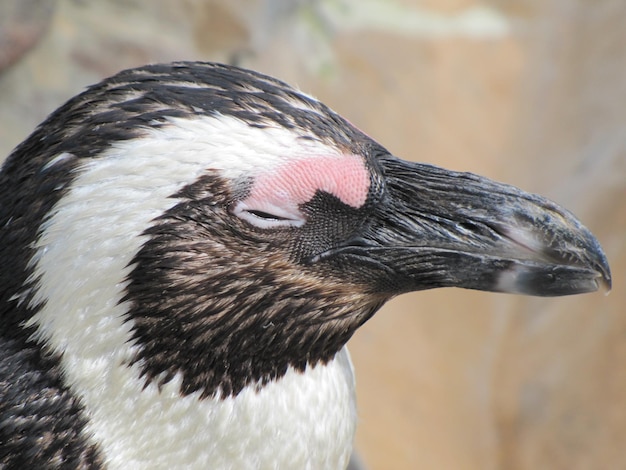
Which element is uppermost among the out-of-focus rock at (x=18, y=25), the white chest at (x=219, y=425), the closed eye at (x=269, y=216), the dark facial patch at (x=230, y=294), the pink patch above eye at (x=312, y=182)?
the out-of-focus rock at (x=18, y=25)

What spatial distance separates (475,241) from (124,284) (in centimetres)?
47

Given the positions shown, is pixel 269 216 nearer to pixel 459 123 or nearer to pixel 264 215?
pixel 264 215

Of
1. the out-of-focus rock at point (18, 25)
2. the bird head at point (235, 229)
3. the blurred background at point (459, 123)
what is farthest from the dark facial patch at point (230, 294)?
the out-of-focus rock at point (18, 25)

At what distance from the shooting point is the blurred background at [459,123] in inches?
116

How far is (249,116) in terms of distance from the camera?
1.11 m

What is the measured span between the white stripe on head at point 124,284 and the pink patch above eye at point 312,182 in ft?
0.05

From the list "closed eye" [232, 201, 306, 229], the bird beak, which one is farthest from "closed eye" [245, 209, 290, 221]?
the bird beak

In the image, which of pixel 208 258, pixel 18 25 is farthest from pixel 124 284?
pixel 18 25

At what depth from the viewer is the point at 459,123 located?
4340mm

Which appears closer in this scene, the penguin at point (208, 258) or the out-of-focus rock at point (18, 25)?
the penguin at point (208, 258)

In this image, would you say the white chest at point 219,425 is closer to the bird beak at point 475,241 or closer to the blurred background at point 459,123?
the bird beak at point 475,241

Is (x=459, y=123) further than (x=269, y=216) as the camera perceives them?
Yes

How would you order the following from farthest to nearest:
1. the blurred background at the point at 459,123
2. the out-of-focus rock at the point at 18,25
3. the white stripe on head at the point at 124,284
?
the blurred background at the point at 459,123, the out-of-focus rock at the point at 18,25, the white stripe on head at the point at 124,284

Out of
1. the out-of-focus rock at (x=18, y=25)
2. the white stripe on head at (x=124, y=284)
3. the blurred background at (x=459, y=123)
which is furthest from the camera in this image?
the blurred background at (x=459, y=123)
